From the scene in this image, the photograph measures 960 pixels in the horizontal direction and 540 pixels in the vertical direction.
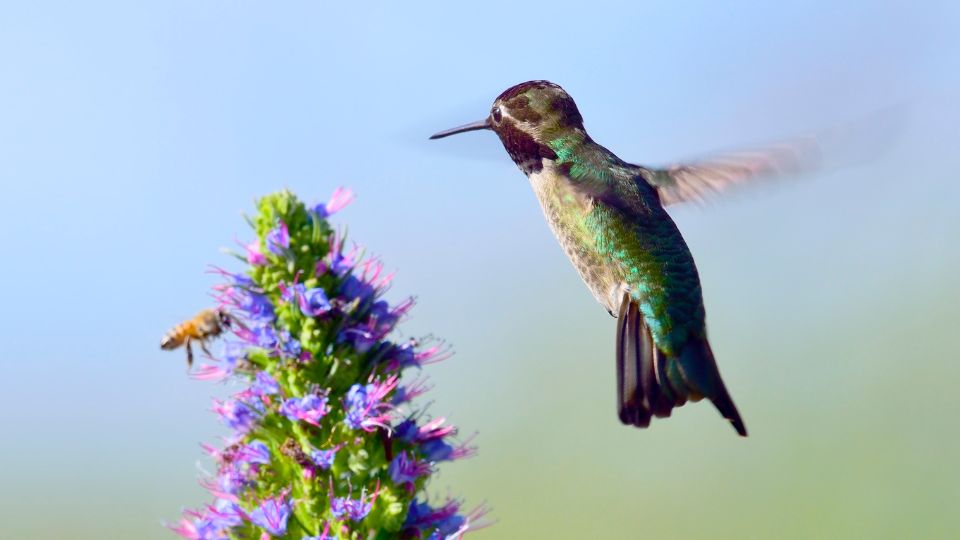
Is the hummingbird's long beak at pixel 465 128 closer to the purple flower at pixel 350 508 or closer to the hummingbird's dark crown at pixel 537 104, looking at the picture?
the hummingbird's dark crown at pixel 537 104

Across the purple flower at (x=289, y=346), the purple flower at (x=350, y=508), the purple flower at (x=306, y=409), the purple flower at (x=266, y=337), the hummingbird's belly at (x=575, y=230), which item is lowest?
A: the purple flower at (x=350, y=508)

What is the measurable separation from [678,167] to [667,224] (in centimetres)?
26

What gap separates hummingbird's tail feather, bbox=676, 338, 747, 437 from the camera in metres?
4.48

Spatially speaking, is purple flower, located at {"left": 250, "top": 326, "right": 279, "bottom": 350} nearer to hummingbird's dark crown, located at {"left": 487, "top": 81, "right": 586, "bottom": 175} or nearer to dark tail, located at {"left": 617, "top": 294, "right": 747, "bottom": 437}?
dark tail, located at {"left": 617, "top": 294, "right": 747, "bottom": 437}

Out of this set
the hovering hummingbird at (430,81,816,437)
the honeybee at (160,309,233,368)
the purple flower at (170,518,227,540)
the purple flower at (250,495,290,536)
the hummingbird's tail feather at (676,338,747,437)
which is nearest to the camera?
the purple flower at (250,495,290,536)

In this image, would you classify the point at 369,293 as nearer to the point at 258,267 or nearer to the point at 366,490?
the point at 258,267

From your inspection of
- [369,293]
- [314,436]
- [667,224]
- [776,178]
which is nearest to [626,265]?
[667,224]

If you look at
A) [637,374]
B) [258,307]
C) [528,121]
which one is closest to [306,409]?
[258,307]

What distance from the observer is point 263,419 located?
361 cm

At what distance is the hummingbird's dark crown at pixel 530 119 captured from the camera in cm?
472

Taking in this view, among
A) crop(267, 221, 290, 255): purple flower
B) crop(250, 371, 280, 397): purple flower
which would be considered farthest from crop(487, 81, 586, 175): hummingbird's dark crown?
crop(250, 371, 280, 397): purple flower

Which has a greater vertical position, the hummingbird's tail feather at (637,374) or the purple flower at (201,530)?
the hummingbird's tail feather at (637,374)

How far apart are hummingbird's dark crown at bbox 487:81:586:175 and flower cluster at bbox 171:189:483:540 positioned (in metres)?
1.17

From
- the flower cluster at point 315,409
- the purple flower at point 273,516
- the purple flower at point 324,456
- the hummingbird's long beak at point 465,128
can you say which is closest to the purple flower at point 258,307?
the flower cluster at point 315,409
